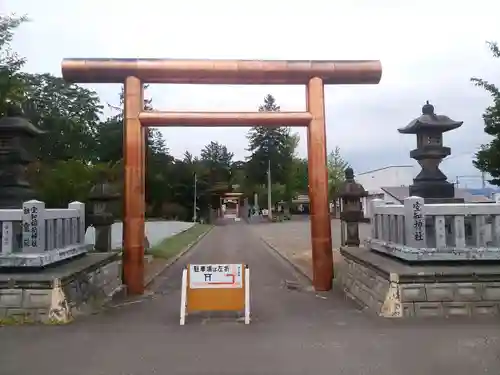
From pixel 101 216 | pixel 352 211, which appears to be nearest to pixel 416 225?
pixel 352 211

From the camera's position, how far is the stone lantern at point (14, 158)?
899 cm

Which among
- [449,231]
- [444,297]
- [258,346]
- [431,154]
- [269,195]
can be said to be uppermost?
[269,195]

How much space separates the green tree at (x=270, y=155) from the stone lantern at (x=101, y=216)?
5419cm

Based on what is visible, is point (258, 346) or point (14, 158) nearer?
point (258, 346)

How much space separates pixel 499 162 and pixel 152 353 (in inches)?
635

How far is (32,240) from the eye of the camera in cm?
759

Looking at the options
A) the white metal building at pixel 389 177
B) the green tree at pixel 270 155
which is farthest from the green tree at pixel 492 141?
the green tree at pixel 270 155

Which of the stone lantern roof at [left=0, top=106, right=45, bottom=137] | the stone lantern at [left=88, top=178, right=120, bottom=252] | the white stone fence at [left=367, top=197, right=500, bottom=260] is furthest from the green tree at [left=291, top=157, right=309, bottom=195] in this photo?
the white stone fence at [left=367, top=197, right=500, bottom=260]

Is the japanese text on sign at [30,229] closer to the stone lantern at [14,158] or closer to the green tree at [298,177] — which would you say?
the stone lantern at [14,158]

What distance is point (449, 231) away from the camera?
798 centimetres

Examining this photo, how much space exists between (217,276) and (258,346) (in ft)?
6.81

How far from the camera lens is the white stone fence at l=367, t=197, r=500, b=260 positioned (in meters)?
7.59

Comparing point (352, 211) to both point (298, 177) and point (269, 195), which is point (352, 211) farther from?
point (298, 177)

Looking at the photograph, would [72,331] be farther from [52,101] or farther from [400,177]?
[400,177]
